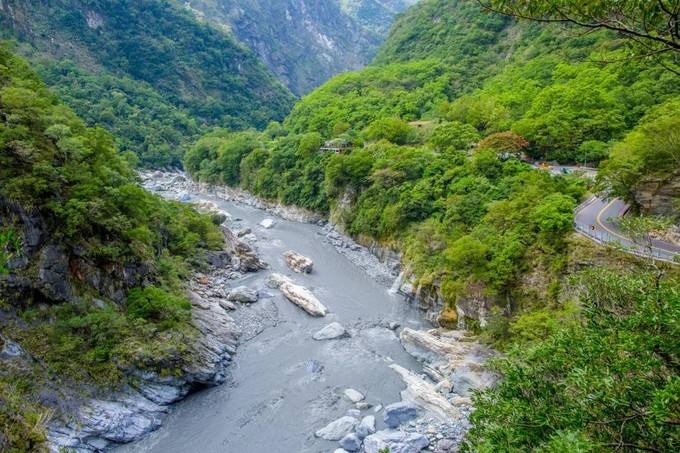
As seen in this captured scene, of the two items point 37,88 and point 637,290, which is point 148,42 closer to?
point 37,88

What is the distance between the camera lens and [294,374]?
2022 centimetres

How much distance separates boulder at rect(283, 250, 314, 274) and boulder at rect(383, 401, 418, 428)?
16.3 metres

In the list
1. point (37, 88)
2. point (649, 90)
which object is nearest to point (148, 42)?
point (37, 88)

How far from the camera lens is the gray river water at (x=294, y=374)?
16281 millimetres

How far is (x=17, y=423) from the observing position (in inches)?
432

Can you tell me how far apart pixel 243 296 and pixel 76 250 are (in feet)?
34.2

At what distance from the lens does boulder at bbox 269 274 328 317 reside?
25969 millimetres

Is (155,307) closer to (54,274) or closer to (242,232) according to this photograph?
(54,274)

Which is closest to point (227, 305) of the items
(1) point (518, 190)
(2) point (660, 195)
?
(1) point (518, 190)

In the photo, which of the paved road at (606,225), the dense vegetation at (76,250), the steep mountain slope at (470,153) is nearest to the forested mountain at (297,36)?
the steep mountain slope at (470,153)

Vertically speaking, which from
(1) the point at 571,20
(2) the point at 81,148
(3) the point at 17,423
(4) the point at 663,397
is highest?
(1) the point at 571,20

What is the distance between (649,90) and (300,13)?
572ft

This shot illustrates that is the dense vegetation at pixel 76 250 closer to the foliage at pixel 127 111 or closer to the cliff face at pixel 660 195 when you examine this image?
the cliff face at pixel 660 195

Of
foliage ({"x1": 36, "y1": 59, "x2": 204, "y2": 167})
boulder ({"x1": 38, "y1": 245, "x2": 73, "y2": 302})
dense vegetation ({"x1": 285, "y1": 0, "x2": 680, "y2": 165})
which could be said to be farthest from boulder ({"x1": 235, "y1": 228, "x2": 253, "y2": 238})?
foliage ({"x1": 36, "y1": 59, "x2": 204, "y2": 167})
